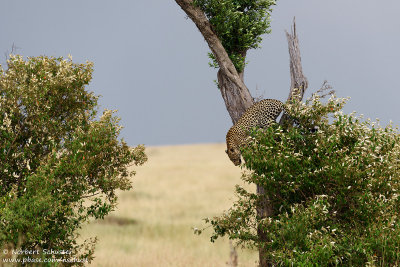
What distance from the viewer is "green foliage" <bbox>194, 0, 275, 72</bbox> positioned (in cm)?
1789

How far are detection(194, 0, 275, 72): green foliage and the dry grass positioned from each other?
6.40m

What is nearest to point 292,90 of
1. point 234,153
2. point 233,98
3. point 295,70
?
point 295,70

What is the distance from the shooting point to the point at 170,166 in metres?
65.5

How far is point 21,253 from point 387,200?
11.4 m

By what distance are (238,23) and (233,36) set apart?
2.07ft

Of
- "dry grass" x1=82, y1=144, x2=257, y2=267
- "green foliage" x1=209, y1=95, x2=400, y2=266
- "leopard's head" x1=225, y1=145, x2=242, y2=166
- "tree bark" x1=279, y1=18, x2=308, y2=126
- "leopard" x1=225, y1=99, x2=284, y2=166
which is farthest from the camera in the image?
"dry grass" x1=82, y1=144, x2=257, y2=267

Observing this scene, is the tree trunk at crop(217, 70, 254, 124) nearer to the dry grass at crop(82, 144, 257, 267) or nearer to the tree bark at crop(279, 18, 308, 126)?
the tree bark at crop(279, 18, 308, 126)

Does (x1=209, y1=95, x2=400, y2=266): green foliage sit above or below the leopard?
below

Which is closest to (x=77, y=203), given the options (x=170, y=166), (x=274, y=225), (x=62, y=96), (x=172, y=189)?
(x=62, y=96)

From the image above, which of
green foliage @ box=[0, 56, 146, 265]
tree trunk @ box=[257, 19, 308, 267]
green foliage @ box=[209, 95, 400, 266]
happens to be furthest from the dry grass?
green foliage @ box=[0, 56, 146, 265]

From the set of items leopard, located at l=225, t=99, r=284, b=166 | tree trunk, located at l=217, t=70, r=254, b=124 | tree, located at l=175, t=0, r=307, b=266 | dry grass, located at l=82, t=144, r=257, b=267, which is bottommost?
dry grass, located at l=82, t=144, r=257, b=267

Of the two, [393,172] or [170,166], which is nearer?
[393,172]

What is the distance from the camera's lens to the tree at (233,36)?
17828 mm

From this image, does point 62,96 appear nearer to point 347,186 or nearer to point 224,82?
point 224,82
